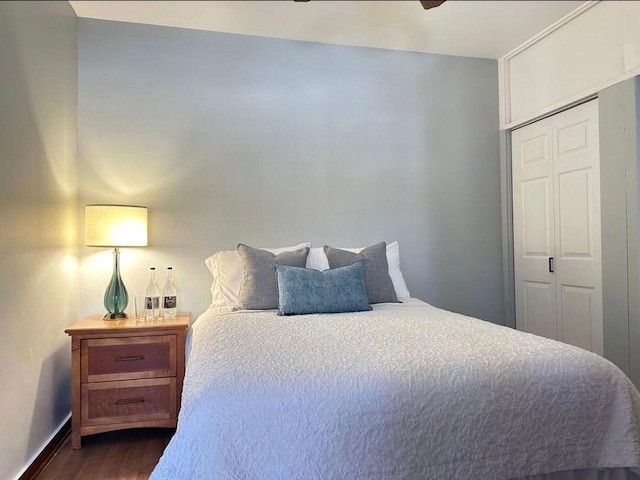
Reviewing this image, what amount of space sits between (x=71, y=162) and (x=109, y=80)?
1.93 ft

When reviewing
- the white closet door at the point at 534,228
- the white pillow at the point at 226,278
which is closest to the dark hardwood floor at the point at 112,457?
the white pillow at the point at 226,278

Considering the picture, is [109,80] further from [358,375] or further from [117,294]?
[358,375]

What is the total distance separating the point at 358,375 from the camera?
1.22 meters

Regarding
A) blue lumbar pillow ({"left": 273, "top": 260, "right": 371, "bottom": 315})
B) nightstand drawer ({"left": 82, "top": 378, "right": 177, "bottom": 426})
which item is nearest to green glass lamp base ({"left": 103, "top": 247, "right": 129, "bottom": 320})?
nightstand drawer ({"left": 82, "top": 378, "right": 177, "bottom": 426})

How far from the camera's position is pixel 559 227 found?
2955 mm

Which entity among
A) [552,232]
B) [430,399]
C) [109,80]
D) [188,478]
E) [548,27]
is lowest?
[188,478]

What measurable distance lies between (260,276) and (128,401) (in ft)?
3.02

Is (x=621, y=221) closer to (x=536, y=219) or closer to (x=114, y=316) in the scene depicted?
(x=536, y=219)

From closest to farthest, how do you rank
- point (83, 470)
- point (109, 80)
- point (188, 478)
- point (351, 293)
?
1. point (188, 478)
2. point (83, 470)
3. point (351, 293)
4. point (109, 80)

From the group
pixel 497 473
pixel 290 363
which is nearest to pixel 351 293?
pixel 290 363

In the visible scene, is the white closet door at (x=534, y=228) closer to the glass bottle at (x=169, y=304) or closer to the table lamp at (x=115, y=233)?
the glass bottle at (x=169, y=304)

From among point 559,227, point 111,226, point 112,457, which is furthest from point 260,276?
point 559,227

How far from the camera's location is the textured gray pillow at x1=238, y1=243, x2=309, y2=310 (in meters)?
2.34

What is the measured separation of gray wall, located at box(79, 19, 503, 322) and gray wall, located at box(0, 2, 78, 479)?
0.25 metres
